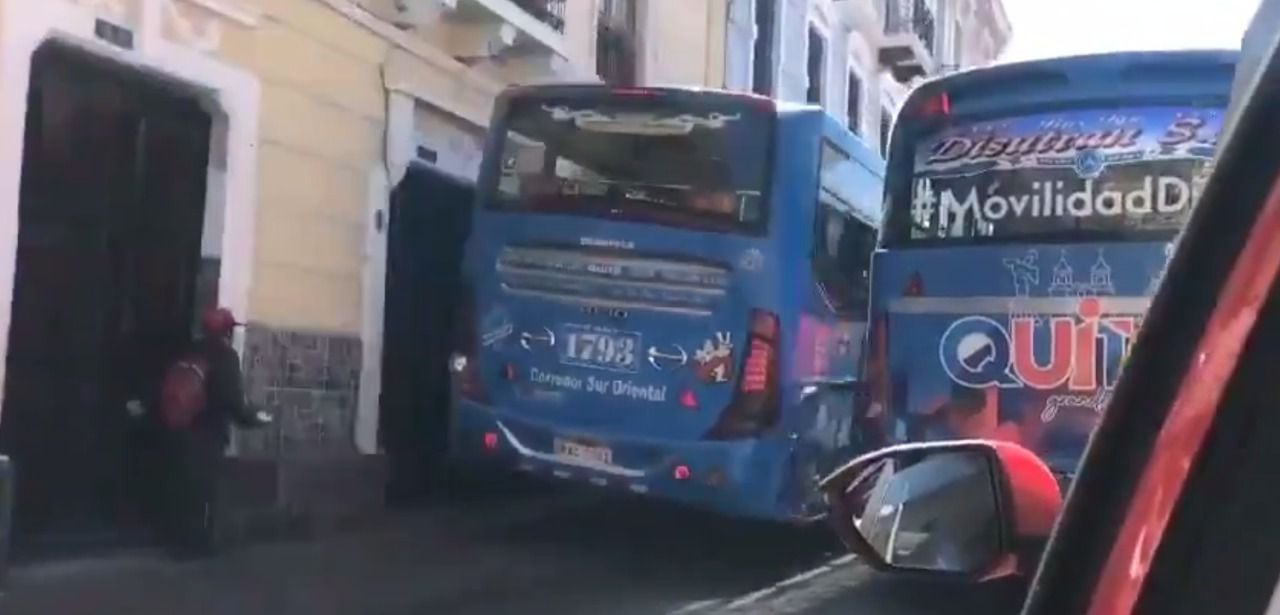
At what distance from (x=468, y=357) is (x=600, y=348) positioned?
0.93 meters

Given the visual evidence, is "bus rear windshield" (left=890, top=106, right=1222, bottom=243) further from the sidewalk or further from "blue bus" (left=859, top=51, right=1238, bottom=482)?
the sidewalk

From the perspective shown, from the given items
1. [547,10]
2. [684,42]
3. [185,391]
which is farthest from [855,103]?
[185,391]

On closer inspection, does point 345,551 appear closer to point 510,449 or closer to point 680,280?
point 510,449

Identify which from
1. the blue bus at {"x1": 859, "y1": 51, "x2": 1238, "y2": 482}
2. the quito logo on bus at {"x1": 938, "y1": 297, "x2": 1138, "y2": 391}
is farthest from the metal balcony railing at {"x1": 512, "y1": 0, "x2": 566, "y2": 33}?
the quito logo on bus at {"x1": 938, "y1": 297, "x2": 1138, "y2": 391}

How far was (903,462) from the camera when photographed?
8.45 feet

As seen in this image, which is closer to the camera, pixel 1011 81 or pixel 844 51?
pixel 1011 81

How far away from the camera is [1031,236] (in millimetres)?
8344

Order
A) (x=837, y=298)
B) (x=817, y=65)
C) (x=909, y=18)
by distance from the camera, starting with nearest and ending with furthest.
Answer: (x=837, y=298), (x=817, y=65), (x=909, y=18)

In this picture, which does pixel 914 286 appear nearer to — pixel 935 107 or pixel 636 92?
pixel 935 107

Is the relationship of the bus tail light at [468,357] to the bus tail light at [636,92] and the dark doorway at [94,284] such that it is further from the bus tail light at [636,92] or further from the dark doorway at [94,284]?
the dark doorway at [94,284]

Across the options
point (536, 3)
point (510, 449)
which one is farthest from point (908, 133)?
point (536, 3)

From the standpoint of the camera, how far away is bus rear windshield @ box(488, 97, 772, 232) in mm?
9828

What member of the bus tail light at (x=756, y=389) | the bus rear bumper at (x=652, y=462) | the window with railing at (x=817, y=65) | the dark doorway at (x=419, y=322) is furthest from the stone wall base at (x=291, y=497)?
the window with railing at (x=817, y=65)

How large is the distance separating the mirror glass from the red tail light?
6.00m
